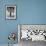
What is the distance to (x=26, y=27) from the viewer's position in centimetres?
430

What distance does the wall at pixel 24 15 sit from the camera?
14.3 ft

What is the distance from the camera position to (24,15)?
4379 mm

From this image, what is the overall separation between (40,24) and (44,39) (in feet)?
1.71

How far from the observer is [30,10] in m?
4.39

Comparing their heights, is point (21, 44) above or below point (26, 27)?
below

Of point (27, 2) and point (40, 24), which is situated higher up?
point (27, 2)

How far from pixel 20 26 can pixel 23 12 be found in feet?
1.55

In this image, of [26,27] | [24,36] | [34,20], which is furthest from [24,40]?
[34,20]

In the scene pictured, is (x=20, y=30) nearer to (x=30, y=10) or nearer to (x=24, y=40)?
(x=24, y=40)

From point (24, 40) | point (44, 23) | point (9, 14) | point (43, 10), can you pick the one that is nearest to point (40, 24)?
point (44, 23)

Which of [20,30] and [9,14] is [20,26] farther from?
[9,14]

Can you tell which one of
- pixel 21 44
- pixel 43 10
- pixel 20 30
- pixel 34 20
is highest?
pixel 43 10

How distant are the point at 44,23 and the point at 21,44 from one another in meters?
1.03

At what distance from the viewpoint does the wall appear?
4352mm
